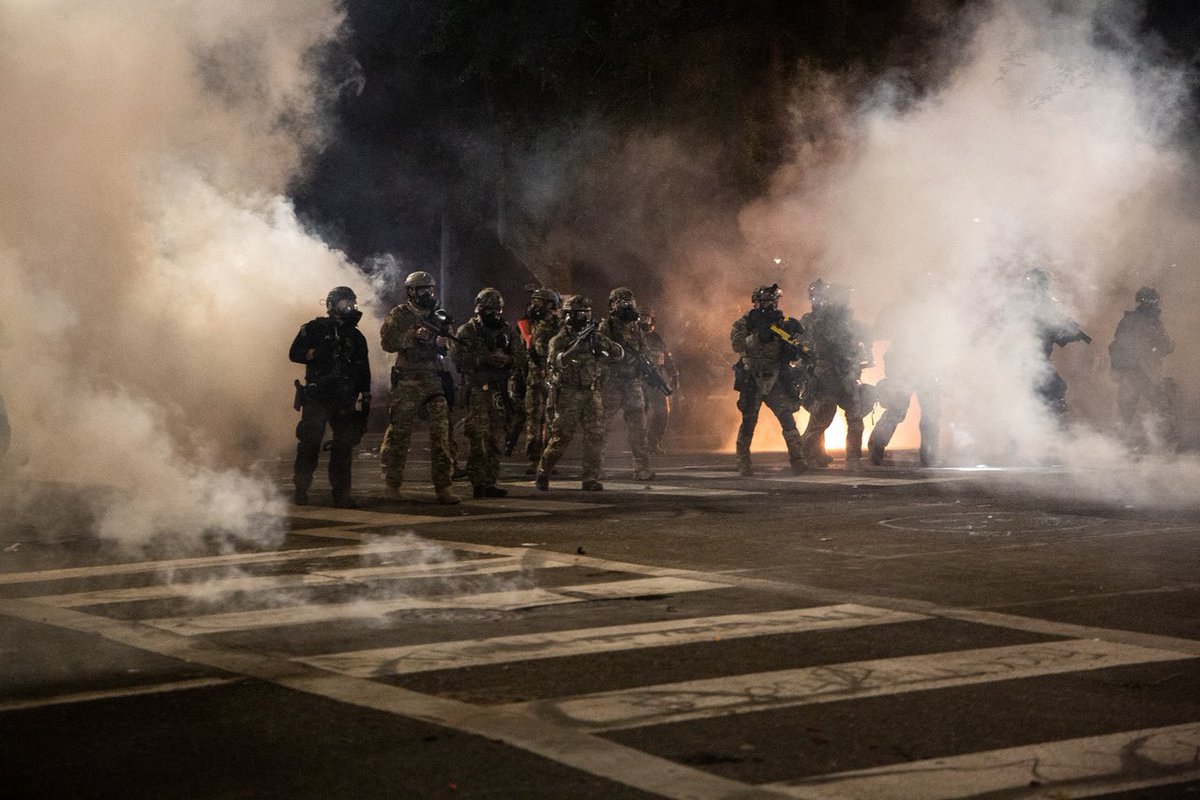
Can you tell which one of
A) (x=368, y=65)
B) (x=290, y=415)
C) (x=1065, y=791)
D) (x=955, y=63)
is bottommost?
(x=1065, y=791)

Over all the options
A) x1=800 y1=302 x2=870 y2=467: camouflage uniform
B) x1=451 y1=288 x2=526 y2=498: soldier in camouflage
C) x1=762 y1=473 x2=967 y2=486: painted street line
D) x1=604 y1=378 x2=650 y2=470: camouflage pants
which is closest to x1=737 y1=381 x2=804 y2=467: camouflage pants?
x1=762 y1=473 x2=967 y2=486: painted street line

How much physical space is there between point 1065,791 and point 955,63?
18266mm

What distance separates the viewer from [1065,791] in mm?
4996

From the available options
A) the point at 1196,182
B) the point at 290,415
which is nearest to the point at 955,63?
the point at 1196,182

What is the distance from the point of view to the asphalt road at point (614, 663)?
5.22 meters

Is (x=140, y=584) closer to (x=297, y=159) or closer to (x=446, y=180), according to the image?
(x=297, y=159)

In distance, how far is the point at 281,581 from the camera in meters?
9.27

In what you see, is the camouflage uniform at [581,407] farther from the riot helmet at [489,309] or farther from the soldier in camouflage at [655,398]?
the soldier in camouflage at [655,398]

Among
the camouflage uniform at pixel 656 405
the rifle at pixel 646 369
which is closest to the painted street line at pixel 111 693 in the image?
the rifle at pixel 646 369

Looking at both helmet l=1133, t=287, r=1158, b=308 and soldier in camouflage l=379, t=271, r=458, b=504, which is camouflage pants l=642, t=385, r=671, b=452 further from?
soldier in camouflage l=379, t=271, r=458, b=504

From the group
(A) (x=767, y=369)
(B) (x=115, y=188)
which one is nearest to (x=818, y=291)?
(A) (x=767, y=369)

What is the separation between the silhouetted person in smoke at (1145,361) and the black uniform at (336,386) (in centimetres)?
1065

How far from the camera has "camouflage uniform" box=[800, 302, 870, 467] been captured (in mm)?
18672

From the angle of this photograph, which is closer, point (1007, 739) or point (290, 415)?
point (1007, 739)
